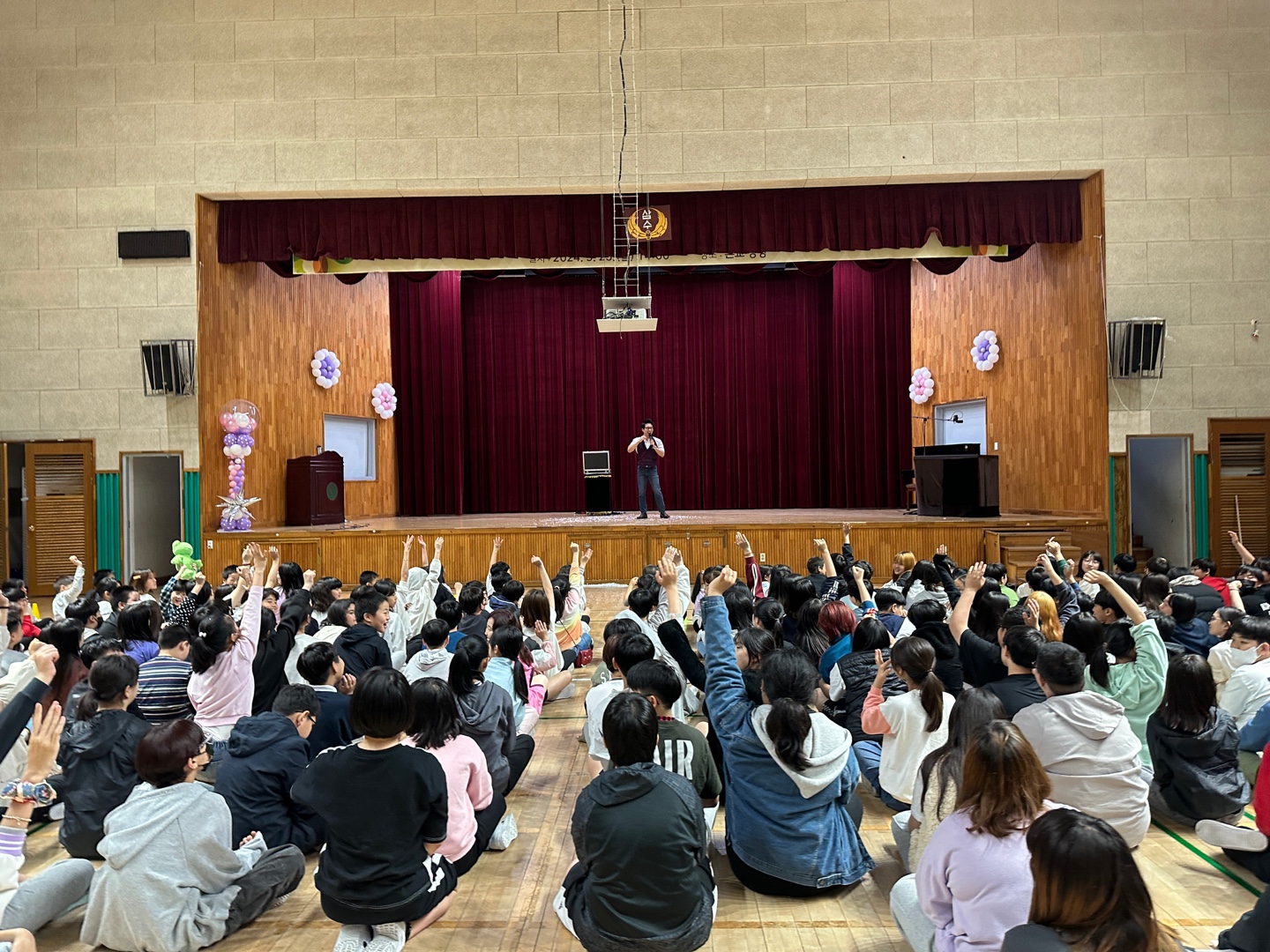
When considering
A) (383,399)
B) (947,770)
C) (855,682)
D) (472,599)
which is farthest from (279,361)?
(947,770)

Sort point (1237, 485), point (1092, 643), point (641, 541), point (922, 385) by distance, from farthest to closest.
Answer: point (922, 385)
point (641, 541)
point (1237, 485)
point (1092, 643)

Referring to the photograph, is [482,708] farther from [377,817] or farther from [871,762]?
[871,762]

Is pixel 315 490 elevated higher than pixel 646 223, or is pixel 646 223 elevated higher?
pixel 646 223

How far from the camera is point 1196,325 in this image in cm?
1125

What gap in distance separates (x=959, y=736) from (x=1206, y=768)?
1724 mm

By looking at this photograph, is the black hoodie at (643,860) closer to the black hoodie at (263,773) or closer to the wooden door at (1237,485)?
the black hoodie at (263,773)

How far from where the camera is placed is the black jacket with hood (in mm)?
3766

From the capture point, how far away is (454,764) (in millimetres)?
3330

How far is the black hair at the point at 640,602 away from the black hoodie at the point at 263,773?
2354mm

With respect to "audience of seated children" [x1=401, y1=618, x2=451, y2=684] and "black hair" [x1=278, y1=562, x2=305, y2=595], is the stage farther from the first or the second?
"audience of seated children" [x1=401, y1=618, x2=451, y2=684]

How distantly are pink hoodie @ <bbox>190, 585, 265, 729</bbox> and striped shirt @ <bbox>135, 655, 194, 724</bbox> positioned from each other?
7 cm

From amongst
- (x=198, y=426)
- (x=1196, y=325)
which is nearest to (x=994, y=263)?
(x=1196, y=325)

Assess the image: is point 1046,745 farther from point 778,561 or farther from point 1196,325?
point 1196,325

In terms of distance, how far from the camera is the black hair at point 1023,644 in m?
3.63
